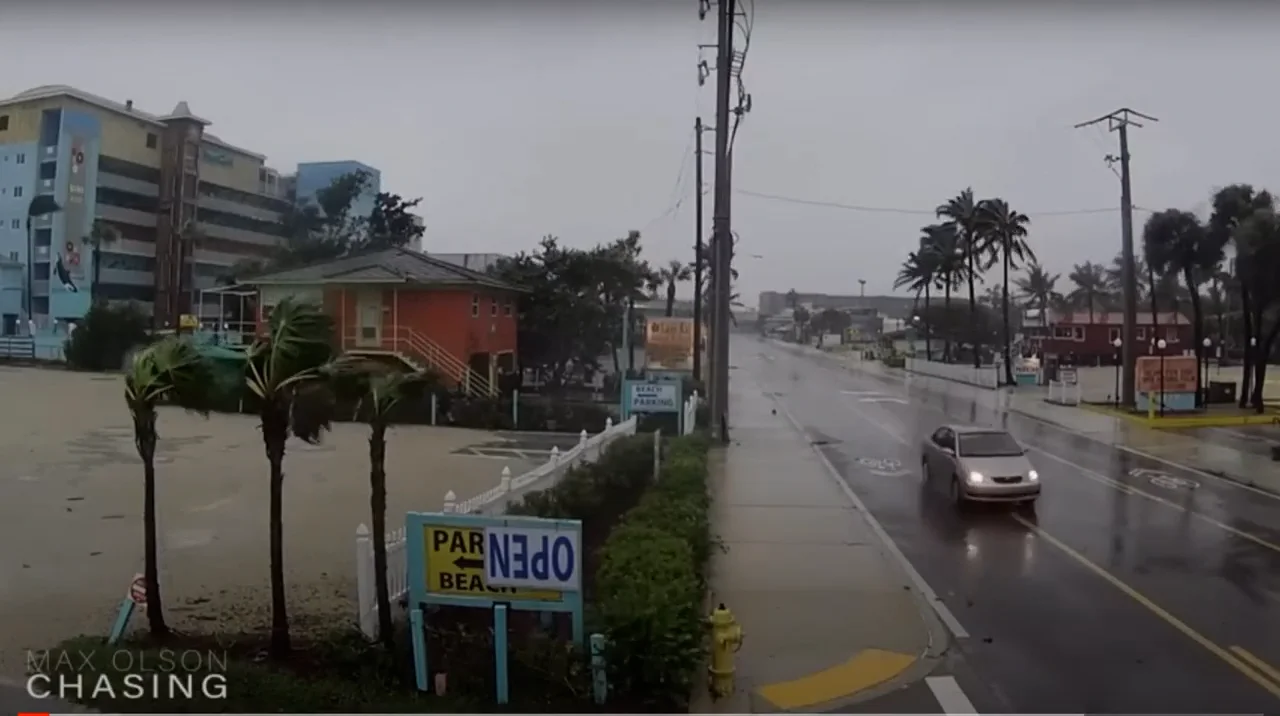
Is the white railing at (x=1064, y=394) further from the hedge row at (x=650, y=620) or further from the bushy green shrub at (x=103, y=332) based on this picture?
the hedge row at (x=650, y=620)

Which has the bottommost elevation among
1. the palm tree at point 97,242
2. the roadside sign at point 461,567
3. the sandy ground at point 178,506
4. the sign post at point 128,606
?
the sandy ground at point 178,506

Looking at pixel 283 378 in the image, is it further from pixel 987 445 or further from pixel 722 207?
pixel 722 207

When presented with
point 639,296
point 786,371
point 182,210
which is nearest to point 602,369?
point 639,296

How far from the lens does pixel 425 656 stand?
6.62 metres

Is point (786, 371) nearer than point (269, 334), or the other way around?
point (269, 334)

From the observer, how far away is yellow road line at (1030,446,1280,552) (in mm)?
12773

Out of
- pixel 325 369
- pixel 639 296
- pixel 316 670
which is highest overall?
pixel 639 296

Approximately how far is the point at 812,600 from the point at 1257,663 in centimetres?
357

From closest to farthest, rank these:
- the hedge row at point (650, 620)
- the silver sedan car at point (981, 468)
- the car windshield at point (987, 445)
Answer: the hedge row at point (650, 620)
the silver sedan car at point (981, 468)
the car windshield at point (987, 445)

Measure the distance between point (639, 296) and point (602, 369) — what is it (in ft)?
7.87

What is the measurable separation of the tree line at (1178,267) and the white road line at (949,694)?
27079 mm

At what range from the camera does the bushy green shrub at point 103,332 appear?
16062 millimetres

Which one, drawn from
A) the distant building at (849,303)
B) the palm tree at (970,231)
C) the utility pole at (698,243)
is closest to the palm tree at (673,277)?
the utility pole at (698,243)

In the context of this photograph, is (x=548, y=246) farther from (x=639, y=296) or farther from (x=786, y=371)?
(x=786, y=371)
